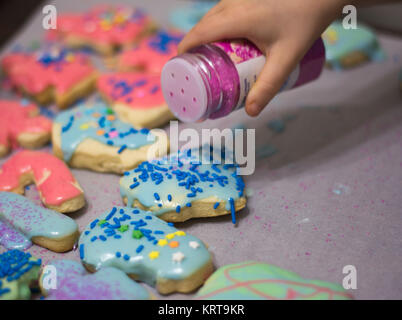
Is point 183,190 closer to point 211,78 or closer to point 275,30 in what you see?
point 211,78

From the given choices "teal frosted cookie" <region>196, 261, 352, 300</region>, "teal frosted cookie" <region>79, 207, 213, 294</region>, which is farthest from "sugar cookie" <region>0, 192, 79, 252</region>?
"teal frosted cookie" <region>196, 261, 352, 300</region>

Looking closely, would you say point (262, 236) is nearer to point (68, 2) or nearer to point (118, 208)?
point (118, 208)

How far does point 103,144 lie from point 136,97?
223mm

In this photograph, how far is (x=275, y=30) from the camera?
0.94 meters

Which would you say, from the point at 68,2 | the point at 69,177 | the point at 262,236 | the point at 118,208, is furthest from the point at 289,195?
the point at 68,2

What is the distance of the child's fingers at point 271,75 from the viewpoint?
94 centimetres

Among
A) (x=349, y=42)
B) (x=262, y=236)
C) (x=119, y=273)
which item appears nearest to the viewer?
(x=119, y=273)

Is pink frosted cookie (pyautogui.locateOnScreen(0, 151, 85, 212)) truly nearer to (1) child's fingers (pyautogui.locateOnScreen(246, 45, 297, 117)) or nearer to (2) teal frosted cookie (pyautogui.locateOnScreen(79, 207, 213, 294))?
(2) teal frosted cookie (pyautogui.locateOnScreen(79, 207, 213, 294))

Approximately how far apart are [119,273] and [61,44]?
3.59 feet

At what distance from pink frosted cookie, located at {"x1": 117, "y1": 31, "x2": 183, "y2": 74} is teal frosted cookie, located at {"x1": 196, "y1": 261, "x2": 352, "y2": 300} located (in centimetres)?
80

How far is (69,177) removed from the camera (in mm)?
1053

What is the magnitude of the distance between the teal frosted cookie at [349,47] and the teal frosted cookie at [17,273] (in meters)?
1.07

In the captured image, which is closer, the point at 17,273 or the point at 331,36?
the point at 17,273

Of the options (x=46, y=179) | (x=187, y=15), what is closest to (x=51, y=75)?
(x=46, y=179)
